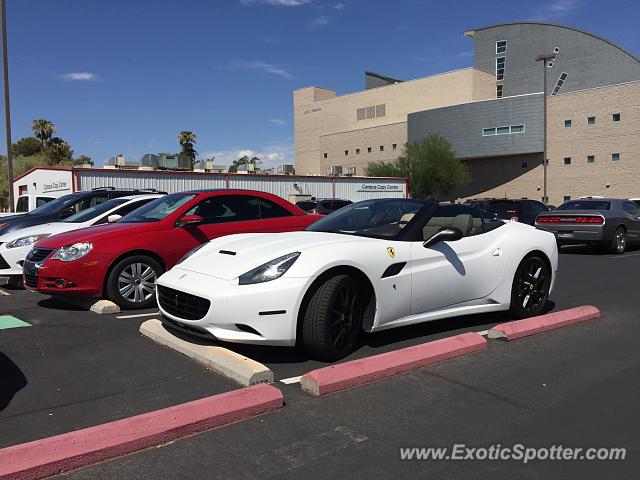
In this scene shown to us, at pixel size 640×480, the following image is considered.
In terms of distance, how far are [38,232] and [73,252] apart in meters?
2.76

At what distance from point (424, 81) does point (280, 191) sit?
44777mm

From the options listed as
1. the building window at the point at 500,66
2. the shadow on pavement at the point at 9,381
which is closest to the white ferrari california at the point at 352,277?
the shadow on pavement at the point at 9,381

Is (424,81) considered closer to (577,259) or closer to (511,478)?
(577,259)

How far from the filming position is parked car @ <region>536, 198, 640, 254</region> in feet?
45.7

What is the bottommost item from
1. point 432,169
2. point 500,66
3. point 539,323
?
point 539,323

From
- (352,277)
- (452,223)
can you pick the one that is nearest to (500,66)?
(452,223)

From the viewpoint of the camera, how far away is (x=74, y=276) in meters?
6.43

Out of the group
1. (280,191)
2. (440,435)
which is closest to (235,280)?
(440,435)

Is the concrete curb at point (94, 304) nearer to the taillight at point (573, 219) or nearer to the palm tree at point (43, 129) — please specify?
the taillight at point (573, 219)

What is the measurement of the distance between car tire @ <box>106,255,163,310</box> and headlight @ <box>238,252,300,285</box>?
2.87m

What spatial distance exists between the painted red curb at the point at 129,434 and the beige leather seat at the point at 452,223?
2607 millimetres

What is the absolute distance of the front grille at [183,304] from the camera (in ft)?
14.5

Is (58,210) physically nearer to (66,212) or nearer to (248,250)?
(66,212)

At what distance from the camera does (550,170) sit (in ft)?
182
